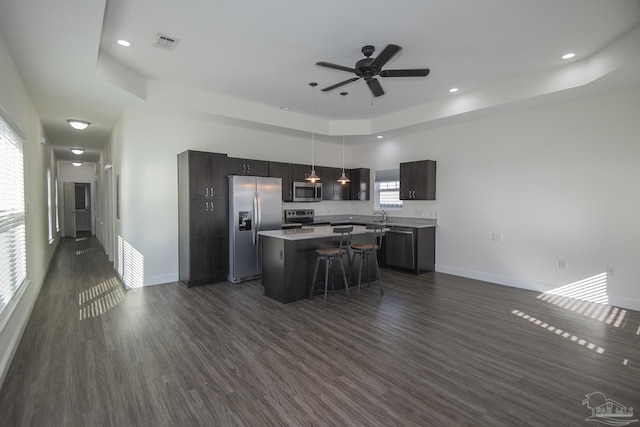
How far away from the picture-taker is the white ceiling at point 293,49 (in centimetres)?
283

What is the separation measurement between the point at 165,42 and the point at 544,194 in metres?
5.51

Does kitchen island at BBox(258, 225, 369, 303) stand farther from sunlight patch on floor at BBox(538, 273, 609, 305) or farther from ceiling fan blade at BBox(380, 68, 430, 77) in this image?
sunlight patch on floor at BBox(538, 273, 609, 305)

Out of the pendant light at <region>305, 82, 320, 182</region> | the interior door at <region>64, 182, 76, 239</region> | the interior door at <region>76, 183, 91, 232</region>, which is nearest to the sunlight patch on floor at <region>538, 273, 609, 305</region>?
the pendant light at <region>305, 82, 320, 182</region>

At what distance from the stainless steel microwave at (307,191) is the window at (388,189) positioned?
1.38m

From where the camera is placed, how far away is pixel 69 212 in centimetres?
1138

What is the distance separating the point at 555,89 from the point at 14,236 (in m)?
6.45

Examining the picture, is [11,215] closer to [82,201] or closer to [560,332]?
[560,332]

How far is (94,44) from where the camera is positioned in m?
2.97

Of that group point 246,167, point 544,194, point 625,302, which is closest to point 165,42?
point 246,167

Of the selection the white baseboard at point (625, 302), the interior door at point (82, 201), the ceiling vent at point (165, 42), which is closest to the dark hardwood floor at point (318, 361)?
the white baseboard at point (625, 302)

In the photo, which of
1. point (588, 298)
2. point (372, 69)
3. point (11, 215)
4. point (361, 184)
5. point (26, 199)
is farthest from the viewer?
point (361, 184)

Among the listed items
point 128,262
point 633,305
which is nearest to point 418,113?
point 633,305

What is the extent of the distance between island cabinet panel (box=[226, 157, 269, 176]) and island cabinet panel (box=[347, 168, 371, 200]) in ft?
7.60

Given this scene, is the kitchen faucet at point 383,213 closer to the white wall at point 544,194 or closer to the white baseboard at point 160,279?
the white wall at point 544,194
